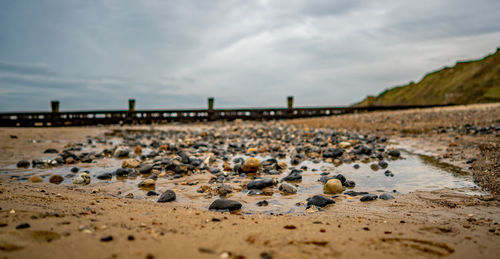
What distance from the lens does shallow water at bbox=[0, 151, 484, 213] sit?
370cm

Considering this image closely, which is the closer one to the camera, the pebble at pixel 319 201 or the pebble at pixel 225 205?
the pebble at pixel 225 205

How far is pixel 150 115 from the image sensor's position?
22.0 meters

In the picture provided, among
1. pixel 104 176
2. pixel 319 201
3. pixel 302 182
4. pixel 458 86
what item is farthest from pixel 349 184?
pixel 458 86

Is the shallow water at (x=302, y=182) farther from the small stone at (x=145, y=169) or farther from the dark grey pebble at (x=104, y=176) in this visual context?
the small stone at (x=145, y=169)

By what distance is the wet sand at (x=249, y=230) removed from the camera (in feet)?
6.05

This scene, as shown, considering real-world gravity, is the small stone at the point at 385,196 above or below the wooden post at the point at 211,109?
below

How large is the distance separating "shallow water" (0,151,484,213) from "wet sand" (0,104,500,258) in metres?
0.48

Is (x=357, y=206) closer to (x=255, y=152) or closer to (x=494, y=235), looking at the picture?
(x=494, y=235)

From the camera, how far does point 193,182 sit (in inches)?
185

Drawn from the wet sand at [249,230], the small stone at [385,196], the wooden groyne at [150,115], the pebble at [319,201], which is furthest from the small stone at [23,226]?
the wooden groyne at [150,115]

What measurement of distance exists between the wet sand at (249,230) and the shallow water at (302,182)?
0.48 metres

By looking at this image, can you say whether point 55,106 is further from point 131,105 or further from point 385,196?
point 385,196

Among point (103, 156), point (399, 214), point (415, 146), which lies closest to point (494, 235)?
point (399, 214)

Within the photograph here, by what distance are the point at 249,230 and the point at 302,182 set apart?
2.49 metres
